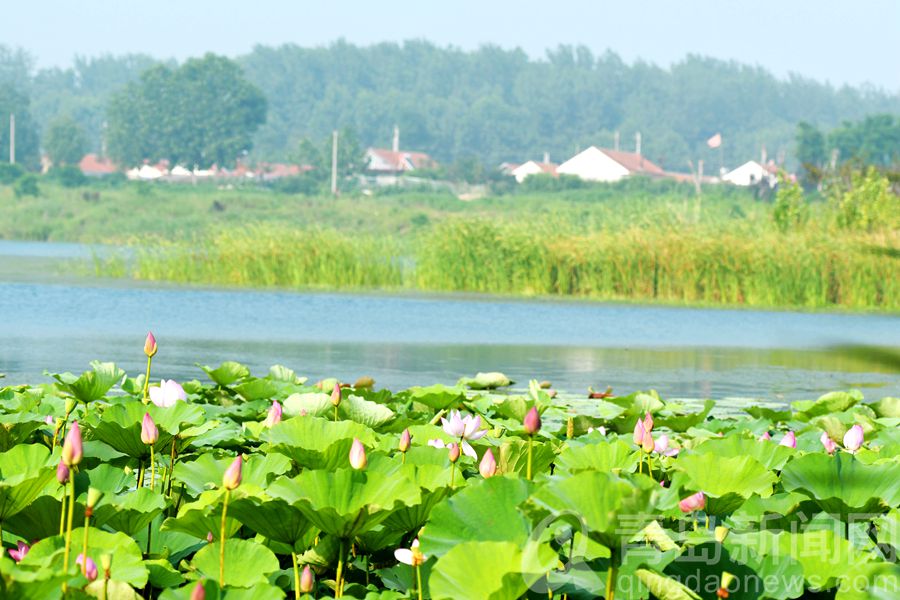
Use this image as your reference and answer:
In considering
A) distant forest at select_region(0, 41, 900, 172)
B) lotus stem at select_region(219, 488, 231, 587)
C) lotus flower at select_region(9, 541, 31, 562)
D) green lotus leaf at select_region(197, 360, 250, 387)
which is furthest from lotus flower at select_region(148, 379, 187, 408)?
distant forest at select_region(0, 41, 900, 172)

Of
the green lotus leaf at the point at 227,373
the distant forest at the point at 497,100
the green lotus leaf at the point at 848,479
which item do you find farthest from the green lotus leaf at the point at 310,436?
the distant forest at the point at 497,100

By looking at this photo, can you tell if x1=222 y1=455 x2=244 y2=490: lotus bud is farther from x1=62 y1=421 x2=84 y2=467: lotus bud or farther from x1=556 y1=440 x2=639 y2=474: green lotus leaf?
x1=556 y1=440 x2=639 y2=474: green lotus leaf

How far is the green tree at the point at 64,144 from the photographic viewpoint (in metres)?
91.3

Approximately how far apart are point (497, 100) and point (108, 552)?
123 m

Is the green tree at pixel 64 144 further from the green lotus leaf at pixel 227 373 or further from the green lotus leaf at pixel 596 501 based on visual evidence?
the green lotus leaf at pixel 596 501

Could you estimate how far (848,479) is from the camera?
236cm

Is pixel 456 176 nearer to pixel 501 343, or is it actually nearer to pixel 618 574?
pixel 501 343

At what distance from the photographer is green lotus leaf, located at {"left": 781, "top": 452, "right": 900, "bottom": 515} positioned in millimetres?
2354

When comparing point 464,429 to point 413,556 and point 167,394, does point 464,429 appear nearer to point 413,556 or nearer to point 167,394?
point 167,394

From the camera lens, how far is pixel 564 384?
9148 millimetres

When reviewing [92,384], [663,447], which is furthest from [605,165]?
[663,447]

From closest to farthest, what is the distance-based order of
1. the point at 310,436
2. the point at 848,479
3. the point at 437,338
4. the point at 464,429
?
1. the point at 848,479
2. the point at 310,436
3. the point at 464,429
4. the point at 437,338

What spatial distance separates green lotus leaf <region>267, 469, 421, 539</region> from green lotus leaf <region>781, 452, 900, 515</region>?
0.83 metres

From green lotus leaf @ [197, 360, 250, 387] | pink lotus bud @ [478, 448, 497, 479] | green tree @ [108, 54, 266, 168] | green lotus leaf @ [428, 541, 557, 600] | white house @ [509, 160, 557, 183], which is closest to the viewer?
Result: green lotus leaf @ [428, 541, 557, 600]
